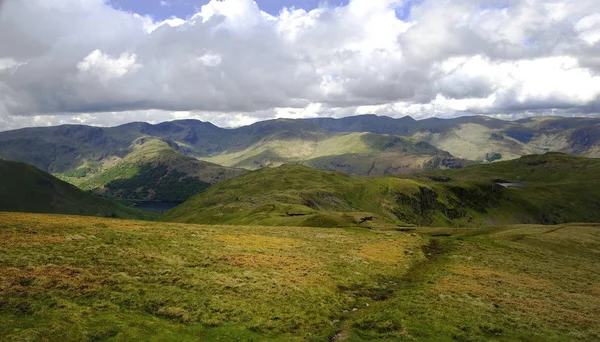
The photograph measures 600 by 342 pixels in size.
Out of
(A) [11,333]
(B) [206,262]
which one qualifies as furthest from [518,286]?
(A) [11,333]

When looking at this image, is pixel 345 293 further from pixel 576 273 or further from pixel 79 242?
pixel 576 273

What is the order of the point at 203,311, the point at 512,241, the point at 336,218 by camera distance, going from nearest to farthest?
the point at 203,311 → the point at 512,241 → the point at 336,218

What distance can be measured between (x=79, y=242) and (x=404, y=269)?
4553 cm

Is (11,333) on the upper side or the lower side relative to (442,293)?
upper

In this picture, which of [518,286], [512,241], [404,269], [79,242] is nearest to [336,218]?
[512,241]

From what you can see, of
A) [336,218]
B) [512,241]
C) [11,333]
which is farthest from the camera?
[336,218]

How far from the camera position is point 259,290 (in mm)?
40219

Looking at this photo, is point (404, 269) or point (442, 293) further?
point (404, 269)

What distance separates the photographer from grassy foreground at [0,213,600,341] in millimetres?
30047

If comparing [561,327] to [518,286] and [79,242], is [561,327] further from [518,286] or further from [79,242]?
[79,242]

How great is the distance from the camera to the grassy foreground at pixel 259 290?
98.6 feet

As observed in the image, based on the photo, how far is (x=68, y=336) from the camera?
2544cm

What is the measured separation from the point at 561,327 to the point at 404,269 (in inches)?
958

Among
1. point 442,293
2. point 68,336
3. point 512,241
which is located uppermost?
point 68,336
